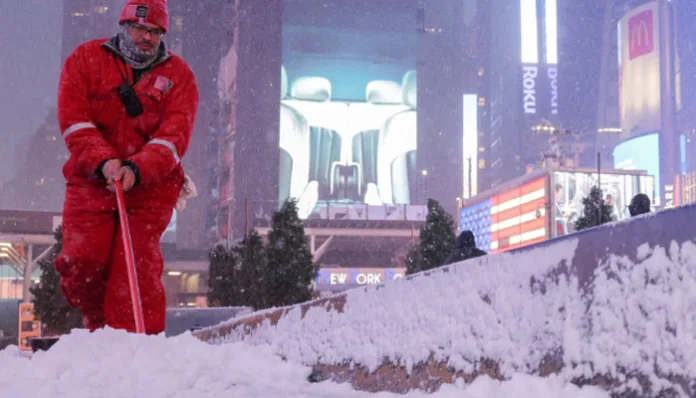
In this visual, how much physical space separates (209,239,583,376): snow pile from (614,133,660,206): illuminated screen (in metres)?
113

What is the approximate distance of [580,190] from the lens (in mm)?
66125

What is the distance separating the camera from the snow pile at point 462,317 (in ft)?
6.29

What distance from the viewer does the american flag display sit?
224 feet

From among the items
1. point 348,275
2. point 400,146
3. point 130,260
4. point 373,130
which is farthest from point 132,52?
point 400,146

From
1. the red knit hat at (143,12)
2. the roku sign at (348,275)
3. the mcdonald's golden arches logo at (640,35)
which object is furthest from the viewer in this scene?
the mcdonald's golden arches logo at (640,35)

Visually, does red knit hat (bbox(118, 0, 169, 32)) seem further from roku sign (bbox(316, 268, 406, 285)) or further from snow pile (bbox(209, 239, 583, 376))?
roku sign (bbox(316, 268, 406, 285))

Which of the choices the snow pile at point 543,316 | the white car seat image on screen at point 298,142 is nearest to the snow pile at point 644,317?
the snow pile at point 543,316

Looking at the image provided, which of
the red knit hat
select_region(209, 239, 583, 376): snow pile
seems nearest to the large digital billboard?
the red knit hat

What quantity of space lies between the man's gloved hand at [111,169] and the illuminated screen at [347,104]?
232 ft

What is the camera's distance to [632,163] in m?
116

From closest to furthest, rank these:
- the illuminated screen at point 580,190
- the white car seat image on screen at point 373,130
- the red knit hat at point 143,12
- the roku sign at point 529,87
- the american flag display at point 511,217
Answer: the red knit hat at point 143,12 → the illuminated screen at point 580,190 → the american flag display at point 511,217 → the white car seat image on screen at point 373,130 → the roku sign at point 529,87

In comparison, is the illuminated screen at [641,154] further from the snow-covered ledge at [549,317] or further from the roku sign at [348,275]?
the snow-covered ledge at [549,317]

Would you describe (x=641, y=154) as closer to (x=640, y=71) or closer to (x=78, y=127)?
(x=640, y=71)

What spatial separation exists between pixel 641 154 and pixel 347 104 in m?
56.6
